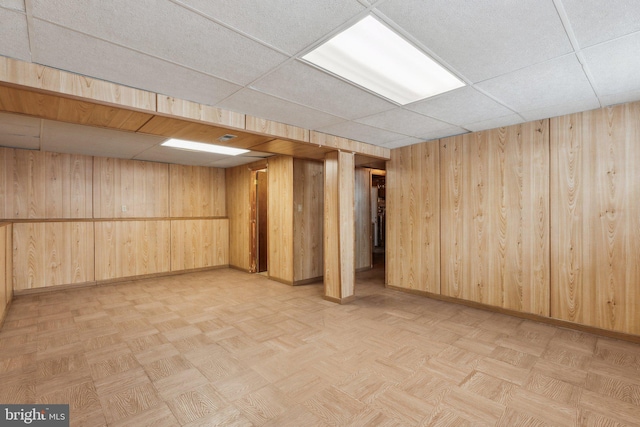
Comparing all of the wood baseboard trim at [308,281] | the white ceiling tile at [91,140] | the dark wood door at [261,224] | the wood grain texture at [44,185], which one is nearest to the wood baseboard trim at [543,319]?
the wood baseboard trim at [308,281]

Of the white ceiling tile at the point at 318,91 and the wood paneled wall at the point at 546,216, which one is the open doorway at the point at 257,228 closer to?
the wood paneled wall at the point at 546,216

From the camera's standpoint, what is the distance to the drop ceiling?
1.60 metres

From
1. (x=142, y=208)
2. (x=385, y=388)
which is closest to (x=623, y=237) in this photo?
(x=385, y=388)

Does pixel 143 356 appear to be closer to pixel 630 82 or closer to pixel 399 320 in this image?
pixel 399 320

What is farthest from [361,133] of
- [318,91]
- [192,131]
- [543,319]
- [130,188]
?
[130,188]

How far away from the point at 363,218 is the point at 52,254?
19.3ft

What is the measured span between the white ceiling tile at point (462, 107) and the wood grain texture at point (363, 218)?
3438 mm

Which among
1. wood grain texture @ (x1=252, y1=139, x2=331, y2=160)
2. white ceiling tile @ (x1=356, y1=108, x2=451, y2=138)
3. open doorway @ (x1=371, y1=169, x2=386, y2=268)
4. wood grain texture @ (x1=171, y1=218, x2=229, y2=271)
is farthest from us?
open doorway @ (x1=371, y1=169, x2=386, y2=268)

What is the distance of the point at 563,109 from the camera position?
10.4 ft

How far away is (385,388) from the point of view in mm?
2230

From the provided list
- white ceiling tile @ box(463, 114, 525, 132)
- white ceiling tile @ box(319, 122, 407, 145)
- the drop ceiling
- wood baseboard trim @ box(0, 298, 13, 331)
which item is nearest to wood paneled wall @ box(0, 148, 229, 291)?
wood baseboard trim @ box(0, 298, 13, 331)

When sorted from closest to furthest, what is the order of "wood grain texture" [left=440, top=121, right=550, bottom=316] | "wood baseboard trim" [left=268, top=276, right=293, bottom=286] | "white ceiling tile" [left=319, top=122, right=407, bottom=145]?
"wood grain texture" [left=440, top=121, right=550, bottom=316] → "white ceiling tile" [left=319, top=122, right=407, bottom=145] → "wood baseboard trim" [left=268, top=276, right=293, bottom=286]

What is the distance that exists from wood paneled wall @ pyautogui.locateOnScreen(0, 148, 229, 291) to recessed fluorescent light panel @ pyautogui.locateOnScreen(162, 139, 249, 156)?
1903mm

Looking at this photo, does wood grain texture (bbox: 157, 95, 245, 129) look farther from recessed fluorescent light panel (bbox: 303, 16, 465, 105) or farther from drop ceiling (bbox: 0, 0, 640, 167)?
recessed fluorescent light panel (bbox: 303, 16, 465, 105)
